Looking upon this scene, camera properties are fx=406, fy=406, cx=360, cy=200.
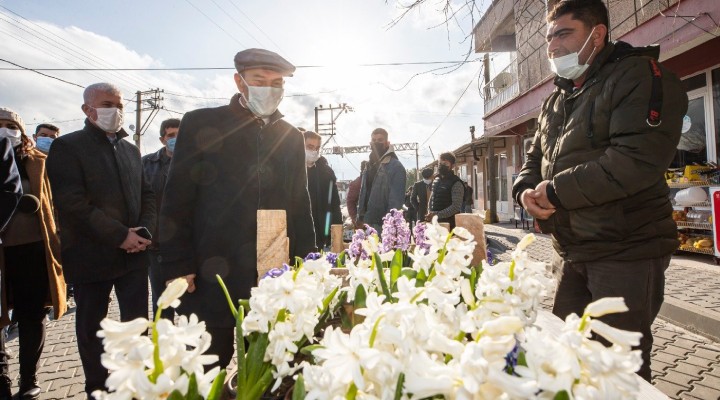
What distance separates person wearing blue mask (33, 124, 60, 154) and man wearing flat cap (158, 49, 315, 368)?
329 centimetres

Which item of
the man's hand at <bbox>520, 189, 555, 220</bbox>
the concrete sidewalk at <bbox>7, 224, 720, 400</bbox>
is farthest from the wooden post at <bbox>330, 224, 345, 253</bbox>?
the concrete sidewalk at <bbox>7, 224, 720, 400</bbox>

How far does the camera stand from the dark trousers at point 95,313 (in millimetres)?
2537

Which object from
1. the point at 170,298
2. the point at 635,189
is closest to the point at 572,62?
the point at 635,189

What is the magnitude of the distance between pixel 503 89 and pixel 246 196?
15.7 metres

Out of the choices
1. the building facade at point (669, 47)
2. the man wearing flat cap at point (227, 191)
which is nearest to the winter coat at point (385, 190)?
the building facade at point (669, 47)

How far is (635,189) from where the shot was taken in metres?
1.72

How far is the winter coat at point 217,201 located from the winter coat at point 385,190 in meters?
2.78

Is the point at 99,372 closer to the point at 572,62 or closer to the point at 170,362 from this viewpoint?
the point at 170,362

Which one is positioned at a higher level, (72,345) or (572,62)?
(572,62)

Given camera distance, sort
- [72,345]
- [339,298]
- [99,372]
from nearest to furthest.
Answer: [339,298] < [99,372] < [72,345]

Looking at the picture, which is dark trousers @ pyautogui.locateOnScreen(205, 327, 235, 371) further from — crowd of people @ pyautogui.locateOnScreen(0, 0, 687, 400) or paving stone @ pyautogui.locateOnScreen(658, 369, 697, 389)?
paving stone @ pyautogui.locateOnScreen(658, 369, 697, 389)

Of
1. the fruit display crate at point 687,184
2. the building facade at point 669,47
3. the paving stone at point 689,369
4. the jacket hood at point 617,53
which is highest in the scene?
the building facade at point 669,47

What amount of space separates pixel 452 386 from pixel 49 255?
3.38 m

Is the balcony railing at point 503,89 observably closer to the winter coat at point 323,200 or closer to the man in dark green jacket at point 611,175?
the winter coat at point 323,200
